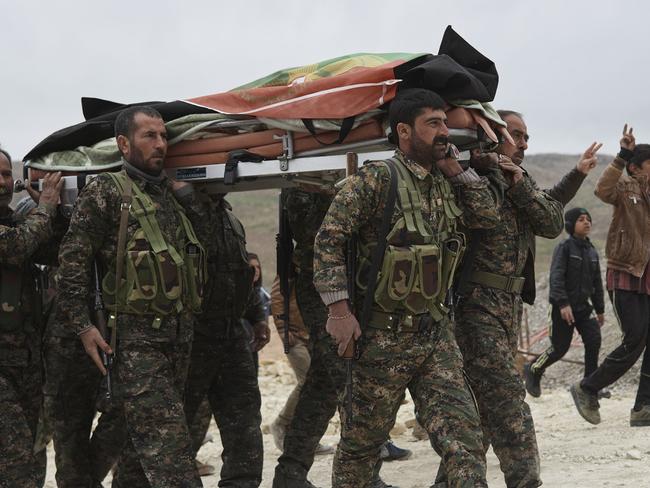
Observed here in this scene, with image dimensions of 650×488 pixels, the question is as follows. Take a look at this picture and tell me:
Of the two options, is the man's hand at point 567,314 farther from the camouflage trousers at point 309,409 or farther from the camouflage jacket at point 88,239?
the camouflage jacket at point 88,239

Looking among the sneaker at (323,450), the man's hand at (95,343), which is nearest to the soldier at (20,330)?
the man's hand at (95,343)

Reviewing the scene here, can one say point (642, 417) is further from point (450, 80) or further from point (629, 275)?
Answer: point (450, 80)

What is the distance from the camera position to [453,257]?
5.34 meters

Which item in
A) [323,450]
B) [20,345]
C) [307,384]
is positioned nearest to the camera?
[20,345]

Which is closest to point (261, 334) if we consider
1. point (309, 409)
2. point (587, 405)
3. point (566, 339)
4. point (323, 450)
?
point (309, 409)

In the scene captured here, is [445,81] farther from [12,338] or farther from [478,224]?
[12,338]

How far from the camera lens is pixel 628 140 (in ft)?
26.6

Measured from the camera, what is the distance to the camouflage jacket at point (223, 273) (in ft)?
21.2

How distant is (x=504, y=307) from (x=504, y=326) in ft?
0.37

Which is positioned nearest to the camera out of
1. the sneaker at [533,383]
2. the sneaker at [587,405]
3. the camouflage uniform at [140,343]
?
the camouflage uniform at [140,343]

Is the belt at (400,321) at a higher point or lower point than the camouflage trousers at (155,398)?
higher

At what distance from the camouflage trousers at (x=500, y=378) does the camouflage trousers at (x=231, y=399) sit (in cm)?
143

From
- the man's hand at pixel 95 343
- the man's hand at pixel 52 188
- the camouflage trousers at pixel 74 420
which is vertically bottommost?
the camouflage trousers at pixel 74 420

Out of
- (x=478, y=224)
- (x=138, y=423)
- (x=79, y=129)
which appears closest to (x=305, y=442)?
(x=138, y=423)
